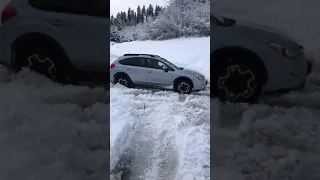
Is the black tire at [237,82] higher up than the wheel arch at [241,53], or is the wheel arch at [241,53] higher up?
the wheel arch at [241,53]

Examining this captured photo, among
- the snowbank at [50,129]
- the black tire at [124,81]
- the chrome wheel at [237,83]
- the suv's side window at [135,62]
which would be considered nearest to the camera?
the snowbank at [50,129]

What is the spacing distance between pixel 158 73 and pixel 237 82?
186 centimetres

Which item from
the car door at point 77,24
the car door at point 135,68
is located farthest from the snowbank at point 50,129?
the car door at point 135,68

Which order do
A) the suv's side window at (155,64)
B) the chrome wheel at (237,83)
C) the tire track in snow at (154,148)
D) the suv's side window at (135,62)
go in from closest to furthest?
1. the chrome wheel at (237,83)
2. the tire track in snow at (154,148)
3. the suv's side window at (135,62)
4. the suv's side window at (155,64)

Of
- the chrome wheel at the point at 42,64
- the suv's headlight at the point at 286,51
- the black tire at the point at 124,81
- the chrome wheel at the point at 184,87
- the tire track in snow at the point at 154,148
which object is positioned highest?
the suv's headlight at the point at 286,51

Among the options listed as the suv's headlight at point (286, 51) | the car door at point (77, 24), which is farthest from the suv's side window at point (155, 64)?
the suv's headlight at point (286, 51)

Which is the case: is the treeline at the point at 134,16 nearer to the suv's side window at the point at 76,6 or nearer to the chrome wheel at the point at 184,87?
the suv's side window at the point at 76,6

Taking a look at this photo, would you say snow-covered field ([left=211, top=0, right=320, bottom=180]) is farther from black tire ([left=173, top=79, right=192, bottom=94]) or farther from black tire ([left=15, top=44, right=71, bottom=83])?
black tire ([left=173, top=79, right=192, bottom=94])

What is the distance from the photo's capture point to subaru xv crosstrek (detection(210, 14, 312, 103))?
2.12 m

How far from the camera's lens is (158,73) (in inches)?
157

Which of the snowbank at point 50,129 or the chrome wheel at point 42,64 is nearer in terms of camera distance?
the snowbank at point 50,129

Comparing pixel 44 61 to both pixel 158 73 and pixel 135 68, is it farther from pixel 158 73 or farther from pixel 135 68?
pixel 158 73

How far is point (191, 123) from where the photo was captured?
2.98m

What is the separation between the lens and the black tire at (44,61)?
6.90ft
